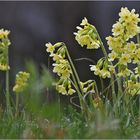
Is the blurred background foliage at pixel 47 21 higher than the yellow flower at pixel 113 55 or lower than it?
higher

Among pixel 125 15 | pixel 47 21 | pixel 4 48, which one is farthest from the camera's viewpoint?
pixel 47 21

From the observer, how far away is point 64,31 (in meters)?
10.4

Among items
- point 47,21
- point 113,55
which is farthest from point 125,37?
point 47,21

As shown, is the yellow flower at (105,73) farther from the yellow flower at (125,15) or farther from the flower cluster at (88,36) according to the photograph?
the yellow flower at (125,15)

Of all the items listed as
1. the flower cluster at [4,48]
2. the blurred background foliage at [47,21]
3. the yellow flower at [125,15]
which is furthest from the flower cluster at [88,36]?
the blurred background foliage at [47,21]

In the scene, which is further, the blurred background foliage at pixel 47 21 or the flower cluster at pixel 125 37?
the blurred background foliage at pixel 47 21

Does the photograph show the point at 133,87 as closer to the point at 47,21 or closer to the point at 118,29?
the point at 118,29

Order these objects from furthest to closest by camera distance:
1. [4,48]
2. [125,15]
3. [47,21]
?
[47,21], [4,48], [125,15]

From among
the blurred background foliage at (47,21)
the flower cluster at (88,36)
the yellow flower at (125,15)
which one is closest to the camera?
the yellow flower at (125,15)

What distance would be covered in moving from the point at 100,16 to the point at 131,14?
7.06 m

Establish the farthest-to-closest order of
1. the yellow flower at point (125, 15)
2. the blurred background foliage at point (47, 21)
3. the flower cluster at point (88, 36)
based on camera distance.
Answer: the blurred background foliage at point (47, 21) < the flower cluster at point (88, 36) < the yellow flower at point (125, 15)

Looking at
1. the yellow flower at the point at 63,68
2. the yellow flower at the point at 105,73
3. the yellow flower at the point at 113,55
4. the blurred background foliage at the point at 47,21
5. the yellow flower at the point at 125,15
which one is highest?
the blurred background foliage at the point at 47,21

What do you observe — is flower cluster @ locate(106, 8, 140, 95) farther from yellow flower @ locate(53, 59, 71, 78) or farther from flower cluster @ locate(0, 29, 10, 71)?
flower cluster @ locate(0, 29, 10, 71)

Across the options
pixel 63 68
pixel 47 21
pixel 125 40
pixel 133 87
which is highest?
pixel 47 21
